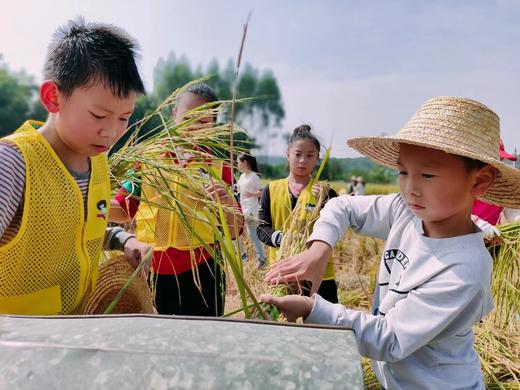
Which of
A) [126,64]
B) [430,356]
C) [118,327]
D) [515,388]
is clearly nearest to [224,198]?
[126,64]

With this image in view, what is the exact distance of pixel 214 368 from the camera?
54 cm

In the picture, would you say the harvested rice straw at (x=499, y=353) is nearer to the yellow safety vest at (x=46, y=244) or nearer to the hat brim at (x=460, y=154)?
the hat brim at (x=460, y=154)

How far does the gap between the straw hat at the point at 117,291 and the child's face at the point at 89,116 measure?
0.32m

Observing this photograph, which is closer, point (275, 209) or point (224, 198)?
point (224, 198)

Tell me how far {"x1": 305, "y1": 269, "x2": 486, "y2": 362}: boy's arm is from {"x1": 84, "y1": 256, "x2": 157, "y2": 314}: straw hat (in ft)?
1.50

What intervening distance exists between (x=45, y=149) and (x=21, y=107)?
Answer: 4113 cm

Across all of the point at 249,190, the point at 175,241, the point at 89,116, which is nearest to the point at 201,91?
the point at 175,241

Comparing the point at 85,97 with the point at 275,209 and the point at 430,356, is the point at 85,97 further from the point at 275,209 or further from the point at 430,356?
the point at 275,209

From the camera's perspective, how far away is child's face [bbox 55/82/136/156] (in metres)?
1.04

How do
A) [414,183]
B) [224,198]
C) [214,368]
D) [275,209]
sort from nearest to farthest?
[214,368] < [414,183] < [224,198] < [275,209]

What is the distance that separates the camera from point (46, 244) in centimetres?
102

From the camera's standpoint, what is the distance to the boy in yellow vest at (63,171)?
3.17 ft

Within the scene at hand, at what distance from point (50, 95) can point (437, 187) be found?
3.27 ft

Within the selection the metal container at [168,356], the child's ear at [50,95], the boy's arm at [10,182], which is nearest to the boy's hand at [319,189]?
the child's ear at [50,95]
